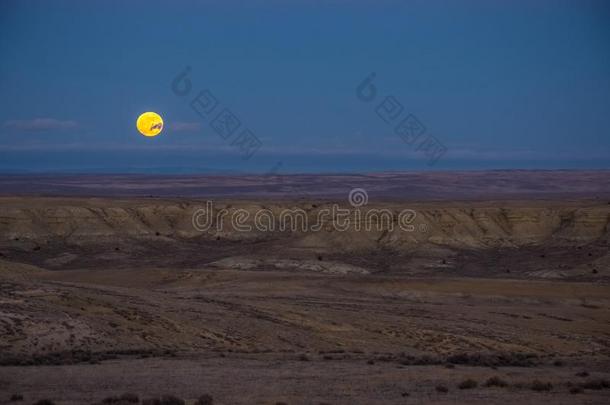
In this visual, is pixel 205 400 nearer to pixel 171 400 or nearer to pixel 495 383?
pixel 171 400

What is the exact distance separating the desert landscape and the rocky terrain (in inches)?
3.2

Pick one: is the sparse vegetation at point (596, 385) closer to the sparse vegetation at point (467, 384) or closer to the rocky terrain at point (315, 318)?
the rocky terrain at point (315, 318)

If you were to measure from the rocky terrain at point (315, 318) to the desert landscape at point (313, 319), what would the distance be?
0.08 meters

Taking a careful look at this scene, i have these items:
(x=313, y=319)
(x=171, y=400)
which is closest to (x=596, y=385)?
Answer: (x=171, y=400)

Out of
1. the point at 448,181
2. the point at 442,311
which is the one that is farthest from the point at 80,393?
the point at 448,181

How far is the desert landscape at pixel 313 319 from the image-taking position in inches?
630

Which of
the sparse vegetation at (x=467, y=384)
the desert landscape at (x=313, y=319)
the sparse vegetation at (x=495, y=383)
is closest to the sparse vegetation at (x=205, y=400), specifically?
the desert landscape at (x=313, y=319)

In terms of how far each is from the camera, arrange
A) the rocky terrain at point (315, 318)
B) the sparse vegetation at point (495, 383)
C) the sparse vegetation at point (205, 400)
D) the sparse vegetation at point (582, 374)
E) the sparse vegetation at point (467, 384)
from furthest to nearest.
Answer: the sparse vegetation at point (582, 374), the sparse vegetation at point (495, 383), the rocky terrain at point (315, 318), the sparse vegetation at point (467, 384), the sparse vegetation at point (205, 400)

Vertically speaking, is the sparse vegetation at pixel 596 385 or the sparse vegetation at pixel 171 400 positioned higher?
the sparse vegetation at pixel 171 400

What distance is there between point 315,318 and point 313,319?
200 millimetres

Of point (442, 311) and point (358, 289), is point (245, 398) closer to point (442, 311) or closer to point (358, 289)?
point (442, 311)

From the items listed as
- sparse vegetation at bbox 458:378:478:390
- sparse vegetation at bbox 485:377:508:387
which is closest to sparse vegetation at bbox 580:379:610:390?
sparse vegetation at bbox 485:377:508:387

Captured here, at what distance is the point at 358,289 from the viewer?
38719mm

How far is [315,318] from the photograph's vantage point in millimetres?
26578
